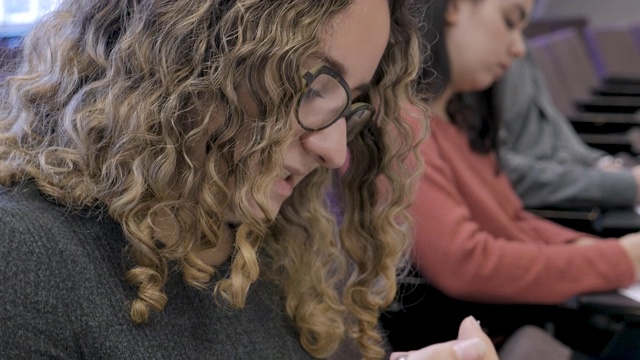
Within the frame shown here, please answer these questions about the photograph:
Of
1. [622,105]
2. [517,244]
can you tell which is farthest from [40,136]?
[622,105]

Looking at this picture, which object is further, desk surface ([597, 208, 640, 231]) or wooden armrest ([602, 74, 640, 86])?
wooden armrest ([602, 74, 640, 86])

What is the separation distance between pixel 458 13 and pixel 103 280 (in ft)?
3.36

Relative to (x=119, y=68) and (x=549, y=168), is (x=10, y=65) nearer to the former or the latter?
(x=119, y=68)

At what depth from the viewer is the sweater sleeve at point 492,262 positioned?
144cm

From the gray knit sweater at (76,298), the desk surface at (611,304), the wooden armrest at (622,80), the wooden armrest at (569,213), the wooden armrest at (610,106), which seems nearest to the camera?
the gray knit sweater at (76,298)

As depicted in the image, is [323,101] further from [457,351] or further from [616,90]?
[616,90]

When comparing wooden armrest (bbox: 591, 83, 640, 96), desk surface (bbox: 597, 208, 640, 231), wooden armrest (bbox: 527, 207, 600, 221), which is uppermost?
desk surface (bbox: 597, 208, 640, 231)

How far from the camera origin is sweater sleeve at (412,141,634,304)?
1.44 m

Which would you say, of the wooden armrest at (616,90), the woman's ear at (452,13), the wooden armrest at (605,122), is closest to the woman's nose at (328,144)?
the woman's ear at (452,13)

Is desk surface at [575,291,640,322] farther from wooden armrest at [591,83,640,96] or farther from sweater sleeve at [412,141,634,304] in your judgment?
wooden armrest at [591,83,640,96]

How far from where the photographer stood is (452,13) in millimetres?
1607

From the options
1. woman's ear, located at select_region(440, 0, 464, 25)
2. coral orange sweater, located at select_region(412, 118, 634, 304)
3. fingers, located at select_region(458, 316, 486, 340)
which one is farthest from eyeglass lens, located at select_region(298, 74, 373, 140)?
woman's ear, located at select_region(440, 0, 464, 25)

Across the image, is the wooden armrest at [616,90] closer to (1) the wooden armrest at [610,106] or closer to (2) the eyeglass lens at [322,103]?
(1) the wooden armrest at [610,106]

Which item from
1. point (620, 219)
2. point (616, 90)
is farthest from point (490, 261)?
point (616, 90)
